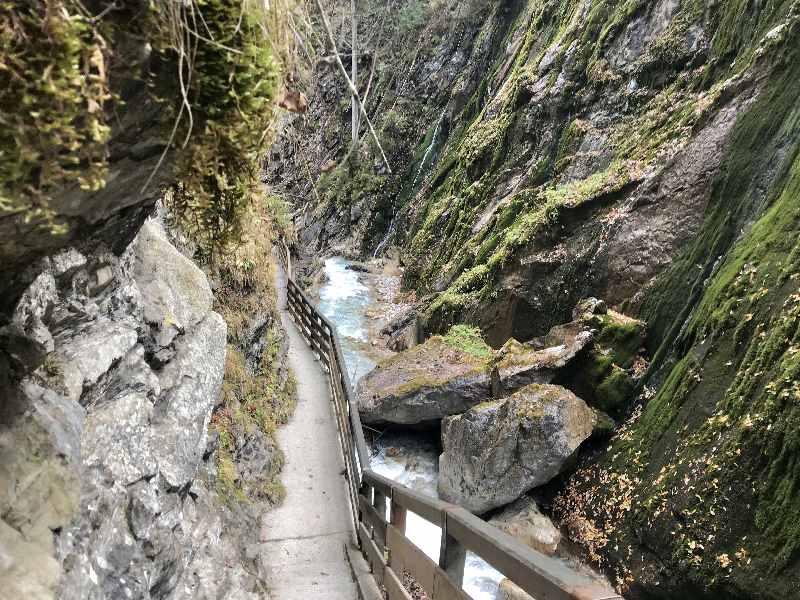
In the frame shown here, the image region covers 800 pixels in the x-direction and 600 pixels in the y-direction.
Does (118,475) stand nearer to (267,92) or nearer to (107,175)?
(107,175)

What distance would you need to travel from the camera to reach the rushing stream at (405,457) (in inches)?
258

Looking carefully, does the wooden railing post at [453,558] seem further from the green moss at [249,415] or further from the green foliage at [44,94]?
the green moss at [249,415]

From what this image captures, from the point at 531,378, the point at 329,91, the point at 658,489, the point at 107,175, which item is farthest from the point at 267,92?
the point at 329,91

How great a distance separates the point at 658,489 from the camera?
6223 millimetres

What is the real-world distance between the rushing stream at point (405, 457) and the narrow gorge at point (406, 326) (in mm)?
56

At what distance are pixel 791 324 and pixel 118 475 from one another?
240 inches

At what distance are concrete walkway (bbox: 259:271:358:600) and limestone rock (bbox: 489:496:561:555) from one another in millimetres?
2254

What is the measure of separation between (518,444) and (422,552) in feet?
14.3

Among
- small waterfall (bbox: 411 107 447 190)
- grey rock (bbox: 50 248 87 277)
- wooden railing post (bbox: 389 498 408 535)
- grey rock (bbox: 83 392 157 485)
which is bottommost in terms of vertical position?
wooden railing post (bbox: 389 498 408 535)

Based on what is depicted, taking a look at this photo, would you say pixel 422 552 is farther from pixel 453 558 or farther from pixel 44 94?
pixel 44 94

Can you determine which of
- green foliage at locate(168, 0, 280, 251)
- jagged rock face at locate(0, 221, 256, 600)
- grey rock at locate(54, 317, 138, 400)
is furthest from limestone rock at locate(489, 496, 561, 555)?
green foliage at locate(168, 0, 280, 251)

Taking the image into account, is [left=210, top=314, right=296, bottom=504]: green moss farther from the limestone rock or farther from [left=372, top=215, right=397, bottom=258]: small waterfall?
[left=372, top=215, right=397, bottom=258]: small waterfall

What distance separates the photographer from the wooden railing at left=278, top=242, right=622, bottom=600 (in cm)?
167

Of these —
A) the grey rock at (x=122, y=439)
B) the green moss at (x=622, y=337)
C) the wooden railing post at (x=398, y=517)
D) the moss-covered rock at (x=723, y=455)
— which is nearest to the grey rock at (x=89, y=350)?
the grey rock at (x=122, y=439)
